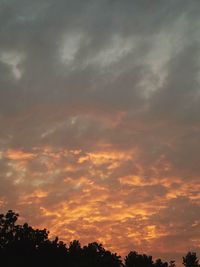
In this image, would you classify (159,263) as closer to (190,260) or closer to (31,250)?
(190,260)

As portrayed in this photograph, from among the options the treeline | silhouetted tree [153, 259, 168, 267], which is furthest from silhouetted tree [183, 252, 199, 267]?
the treeline

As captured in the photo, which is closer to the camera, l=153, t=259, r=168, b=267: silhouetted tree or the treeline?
the treeline

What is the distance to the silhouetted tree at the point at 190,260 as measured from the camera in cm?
9756

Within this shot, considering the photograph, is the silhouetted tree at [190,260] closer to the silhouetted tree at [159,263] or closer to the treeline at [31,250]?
the silhouetted tree at [159,263]

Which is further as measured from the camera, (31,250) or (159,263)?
(159,263)

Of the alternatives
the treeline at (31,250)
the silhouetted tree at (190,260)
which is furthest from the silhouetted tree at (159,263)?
the treeline at (31,250)

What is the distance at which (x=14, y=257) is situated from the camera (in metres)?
61.1

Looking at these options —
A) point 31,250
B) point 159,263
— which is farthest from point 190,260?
point 31,250

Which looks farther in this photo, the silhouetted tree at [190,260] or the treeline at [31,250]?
the silhouetted tree at [190,260]

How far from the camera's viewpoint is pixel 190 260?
9825 cm

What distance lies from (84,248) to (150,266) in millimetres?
21057

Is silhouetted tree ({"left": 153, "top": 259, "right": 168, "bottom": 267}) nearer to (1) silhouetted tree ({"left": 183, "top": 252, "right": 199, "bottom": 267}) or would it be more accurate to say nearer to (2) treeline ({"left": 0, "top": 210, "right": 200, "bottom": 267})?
(1) silhouetted tree ({"left": 183, "top": 252, "right": 199, "bottom": 267})

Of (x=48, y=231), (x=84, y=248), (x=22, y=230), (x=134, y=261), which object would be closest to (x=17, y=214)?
(x=22, y=230)

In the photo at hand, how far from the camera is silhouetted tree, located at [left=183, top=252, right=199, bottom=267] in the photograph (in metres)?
97.6
